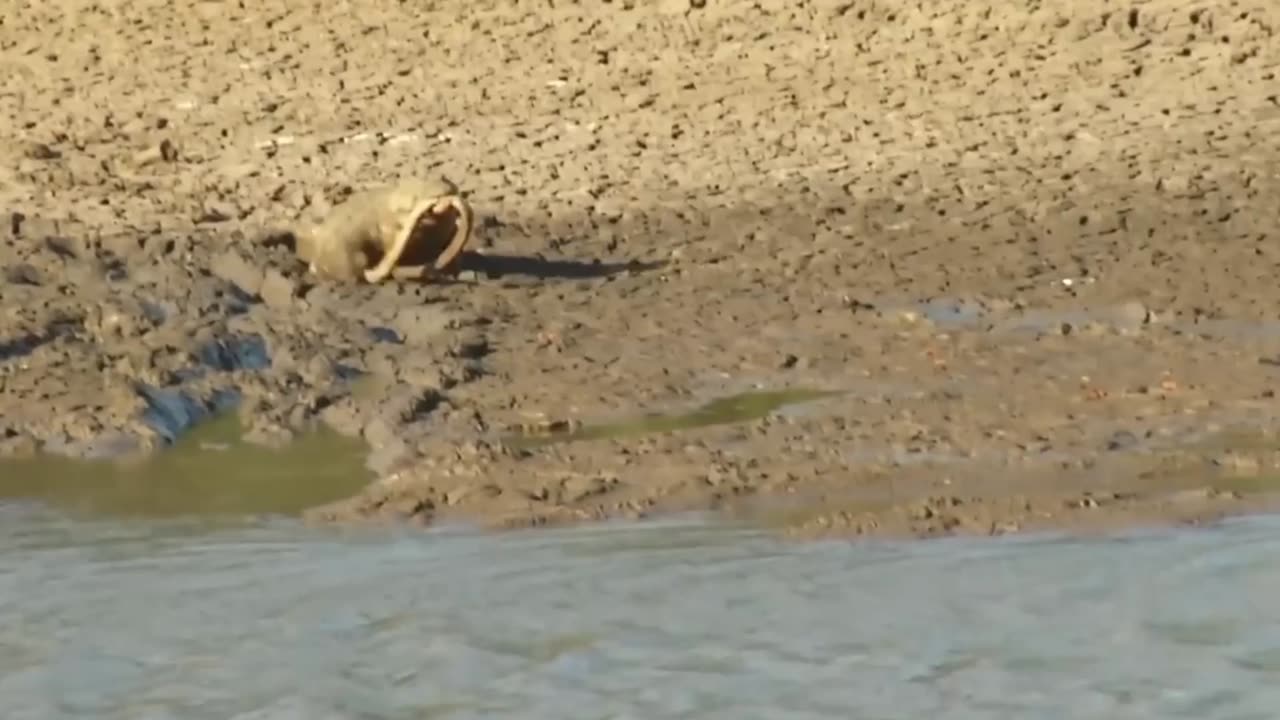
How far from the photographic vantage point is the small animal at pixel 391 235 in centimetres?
1019

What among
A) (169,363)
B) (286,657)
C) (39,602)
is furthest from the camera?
(169,363)

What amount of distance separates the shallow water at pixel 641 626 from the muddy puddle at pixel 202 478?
42 cm

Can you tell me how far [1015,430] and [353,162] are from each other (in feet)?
16.9

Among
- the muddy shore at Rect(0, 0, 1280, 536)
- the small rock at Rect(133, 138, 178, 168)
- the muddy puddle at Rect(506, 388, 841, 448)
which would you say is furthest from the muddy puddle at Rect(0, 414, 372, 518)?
the small rock at Rect(133, 138, 178, 168)

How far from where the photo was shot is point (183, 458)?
815 centimetres

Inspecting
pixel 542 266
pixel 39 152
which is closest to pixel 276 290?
pixel 542 266

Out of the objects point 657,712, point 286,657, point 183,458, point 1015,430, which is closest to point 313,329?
point 183,458

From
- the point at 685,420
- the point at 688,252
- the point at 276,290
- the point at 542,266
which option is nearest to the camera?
the point at 685,420

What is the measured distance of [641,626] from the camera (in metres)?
6.29

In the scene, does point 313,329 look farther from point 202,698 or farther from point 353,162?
point 202,698

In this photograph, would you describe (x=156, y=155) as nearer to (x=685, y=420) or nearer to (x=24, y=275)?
(x=24, y=275)

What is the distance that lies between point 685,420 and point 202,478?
4.85ft

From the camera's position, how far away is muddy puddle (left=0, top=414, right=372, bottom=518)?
7.60 meters

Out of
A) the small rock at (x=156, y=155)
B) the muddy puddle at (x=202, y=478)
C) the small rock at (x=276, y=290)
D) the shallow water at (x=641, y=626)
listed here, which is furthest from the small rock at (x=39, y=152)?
the shallow water at (x=641, y=626)
